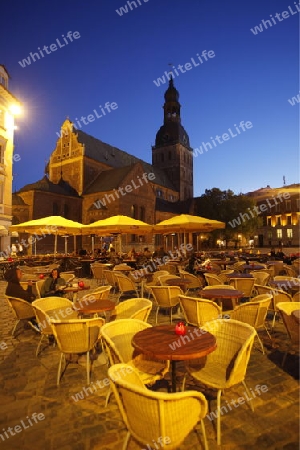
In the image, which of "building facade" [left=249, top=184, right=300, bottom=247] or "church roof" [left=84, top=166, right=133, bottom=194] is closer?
"church roof" [left=84, top=166, right=133, bottom=194]

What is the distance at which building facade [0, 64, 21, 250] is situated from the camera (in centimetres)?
2166

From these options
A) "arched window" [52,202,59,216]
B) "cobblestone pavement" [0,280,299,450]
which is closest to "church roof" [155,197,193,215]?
"arched window" [52,202,59,216]

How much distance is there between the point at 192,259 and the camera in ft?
34.2

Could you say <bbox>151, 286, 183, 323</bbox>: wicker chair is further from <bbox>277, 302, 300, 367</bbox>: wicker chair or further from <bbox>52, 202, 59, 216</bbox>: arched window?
<bbox>52, 202, 59, 216</bbox>: arched window

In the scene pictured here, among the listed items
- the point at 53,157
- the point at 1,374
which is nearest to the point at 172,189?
the point at 53,157

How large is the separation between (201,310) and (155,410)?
9.69 ft

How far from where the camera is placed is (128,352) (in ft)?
11.3

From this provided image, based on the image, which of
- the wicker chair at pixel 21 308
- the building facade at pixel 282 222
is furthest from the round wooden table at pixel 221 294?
the building facade at pixel 282 222

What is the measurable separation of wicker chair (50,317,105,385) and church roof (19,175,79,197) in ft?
96.8

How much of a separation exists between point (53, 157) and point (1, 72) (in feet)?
59.6

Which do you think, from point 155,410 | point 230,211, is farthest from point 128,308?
point 230,211

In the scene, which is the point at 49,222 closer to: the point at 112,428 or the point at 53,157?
the point at 112,428

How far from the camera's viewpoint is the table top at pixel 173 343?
103 inches

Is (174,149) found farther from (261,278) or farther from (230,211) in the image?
(261,278)
